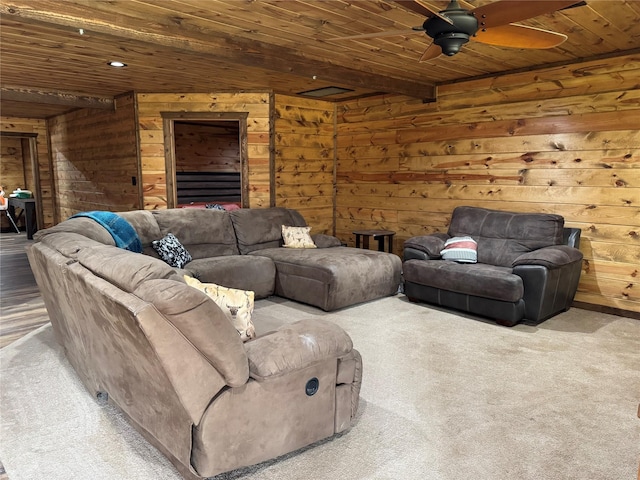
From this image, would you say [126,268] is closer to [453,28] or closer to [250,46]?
[453,28]

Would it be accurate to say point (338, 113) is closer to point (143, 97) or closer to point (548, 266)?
point (143, 97)

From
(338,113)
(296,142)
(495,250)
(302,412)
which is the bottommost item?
(302,412)

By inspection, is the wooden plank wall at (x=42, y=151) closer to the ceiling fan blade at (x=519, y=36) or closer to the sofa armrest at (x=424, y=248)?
the sofa armrest at (x=424, y=248)

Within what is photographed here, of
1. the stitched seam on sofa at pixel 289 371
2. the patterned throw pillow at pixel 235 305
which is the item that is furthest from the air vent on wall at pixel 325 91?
the stitched seam on sofa at pixel 289 371

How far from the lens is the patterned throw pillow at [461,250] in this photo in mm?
4441

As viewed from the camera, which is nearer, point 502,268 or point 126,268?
point 126,268

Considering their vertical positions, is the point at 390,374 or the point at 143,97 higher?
the point at 143,97

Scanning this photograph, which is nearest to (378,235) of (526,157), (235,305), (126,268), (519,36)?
(526,157)

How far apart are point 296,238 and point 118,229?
2039 mm

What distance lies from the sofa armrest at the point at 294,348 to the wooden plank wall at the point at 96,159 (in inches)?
171

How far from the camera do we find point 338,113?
6.55 m

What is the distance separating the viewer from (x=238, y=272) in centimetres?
445

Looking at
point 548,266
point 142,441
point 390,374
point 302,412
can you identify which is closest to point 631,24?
point 548,266

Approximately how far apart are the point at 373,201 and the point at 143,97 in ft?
10.3
